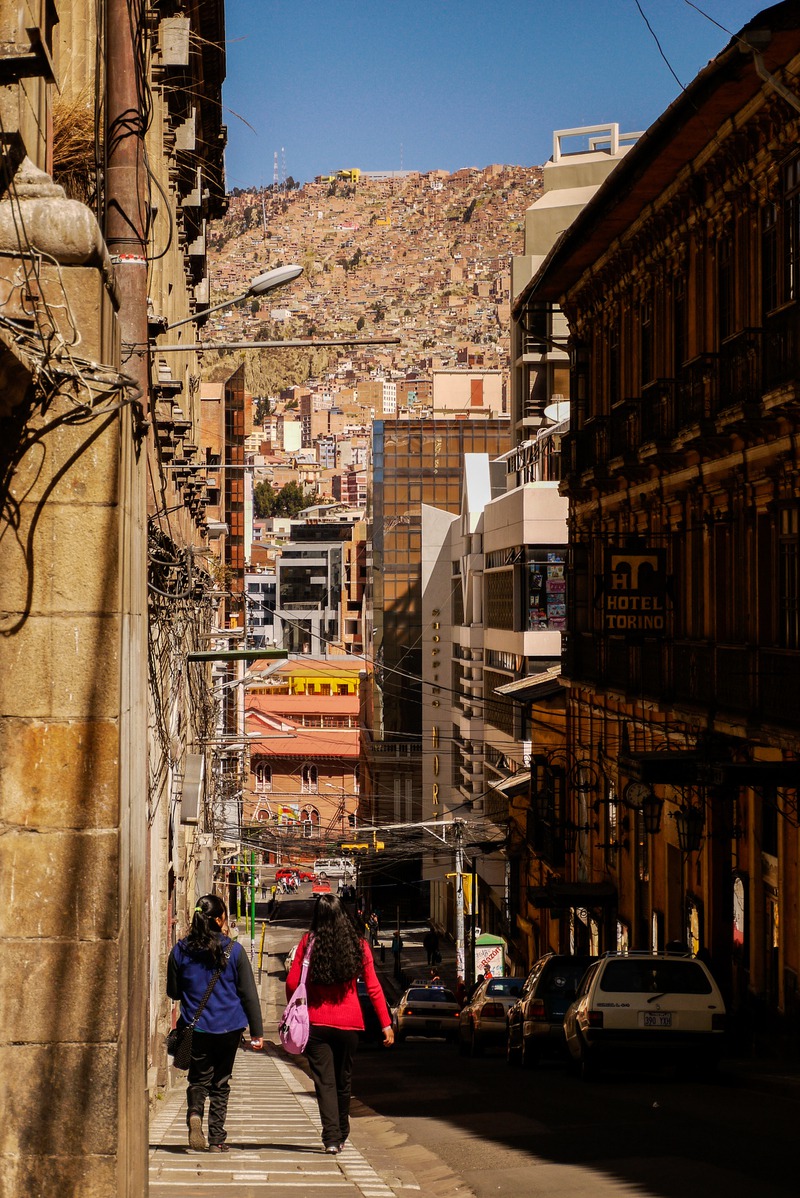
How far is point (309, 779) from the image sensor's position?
11344 centimetres

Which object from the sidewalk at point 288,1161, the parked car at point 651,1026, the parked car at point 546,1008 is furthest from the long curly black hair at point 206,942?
the parked car at point 546,1008

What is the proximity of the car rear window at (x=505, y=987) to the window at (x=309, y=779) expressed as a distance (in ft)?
278

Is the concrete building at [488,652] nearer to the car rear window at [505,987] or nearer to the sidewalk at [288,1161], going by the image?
the car rear window at [505,987]

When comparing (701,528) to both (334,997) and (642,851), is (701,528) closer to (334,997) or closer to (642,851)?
(642,851)

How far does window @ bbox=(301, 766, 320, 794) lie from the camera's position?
113m

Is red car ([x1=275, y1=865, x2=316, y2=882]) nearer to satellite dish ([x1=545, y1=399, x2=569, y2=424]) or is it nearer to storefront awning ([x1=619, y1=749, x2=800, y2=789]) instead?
satellite dish ([x1=545, y1=399, x2=569, y2=424])

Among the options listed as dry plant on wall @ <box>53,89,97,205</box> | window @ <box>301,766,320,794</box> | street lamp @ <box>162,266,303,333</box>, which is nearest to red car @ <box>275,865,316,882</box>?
window @ <box>301,766,320,794</box>

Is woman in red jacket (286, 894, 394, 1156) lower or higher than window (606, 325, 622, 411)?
lower

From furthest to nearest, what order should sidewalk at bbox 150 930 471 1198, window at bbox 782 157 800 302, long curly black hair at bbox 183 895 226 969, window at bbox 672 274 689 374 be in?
window at bbox 672 274 689 374 → window at bbox 782 157 800 302 → long curly black hair at bbox 183 895 226 969 → sidewalk at bbox 150 930 471 1198

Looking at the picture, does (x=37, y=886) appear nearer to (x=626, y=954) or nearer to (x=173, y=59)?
(x=626, y=954)

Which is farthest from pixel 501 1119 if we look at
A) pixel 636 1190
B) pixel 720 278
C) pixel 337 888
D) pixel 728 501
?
pixel 337 888

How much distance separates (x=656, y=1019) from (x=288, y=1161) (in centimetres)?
744

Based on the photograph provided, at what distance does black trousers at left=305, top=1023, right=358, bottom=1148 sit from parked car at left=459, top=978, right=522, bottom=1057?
16306mm

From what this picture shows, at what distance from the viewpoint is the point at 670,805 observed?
27.1 metres
